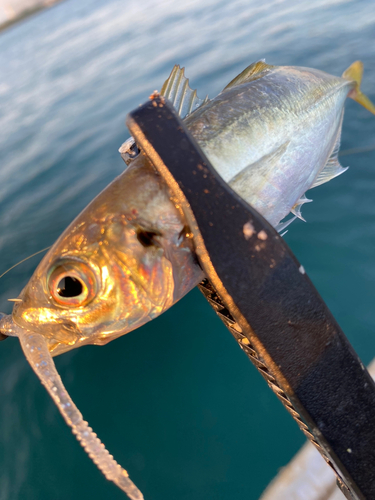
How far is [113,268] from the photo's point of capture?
111 centimetres

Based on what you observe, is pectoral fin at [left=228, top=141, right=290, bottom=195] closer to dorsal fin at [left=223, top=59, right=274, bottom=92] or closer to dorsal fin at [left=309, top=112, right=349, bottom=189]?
dorsal fin at [left=309, top=112, right=349, bottom=189]

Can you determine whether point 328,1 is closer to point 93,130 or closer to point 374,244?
point 93,130

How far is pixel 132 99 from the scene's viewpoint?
7.25 m

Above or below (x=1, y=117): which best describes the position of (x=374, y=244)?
below

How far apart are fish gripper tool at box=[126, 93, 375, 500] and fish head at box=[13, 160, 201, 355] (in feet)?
0.65

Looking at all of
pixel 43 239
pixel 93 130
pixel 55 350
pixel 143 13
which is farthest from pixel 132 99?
pixel 143 13

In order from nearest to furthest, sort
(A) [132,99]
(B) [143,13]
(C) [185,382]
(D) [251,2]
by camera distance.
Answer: (C) [185,382] → (A) [132,99] → (D) [251,2] → (B) [143,13]

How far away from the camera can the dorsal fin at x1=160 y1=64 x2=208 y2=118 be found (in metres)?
1.76

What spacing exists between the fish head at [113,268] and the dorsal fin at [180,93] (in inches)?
30.8

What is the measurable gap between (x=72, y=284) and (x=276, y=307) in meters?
0.72

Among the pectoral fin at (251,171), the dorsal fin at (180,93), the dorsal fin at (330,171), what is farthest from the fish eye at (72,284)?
the dorsal fin at (330,171)

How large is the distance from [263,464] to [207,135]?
6.78 ft

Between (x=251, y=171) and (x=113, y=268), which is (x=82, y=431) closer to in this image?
(x=113, y=268)

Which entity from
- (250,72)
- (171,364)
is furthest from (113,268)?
(171,364)
